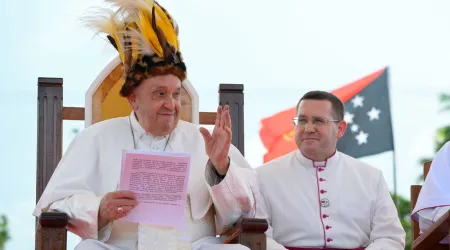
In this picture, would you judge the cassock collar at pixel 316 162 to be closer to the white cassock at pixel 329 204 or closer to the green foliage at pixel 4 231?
the white cassock at pixel 329 204

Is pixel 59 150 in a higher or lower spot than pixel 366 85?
lower

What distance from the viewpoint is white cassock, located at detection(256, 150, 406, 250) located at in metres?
6.34

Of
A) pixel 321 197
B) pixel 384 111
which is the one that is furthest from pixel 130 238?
pixel 384 111

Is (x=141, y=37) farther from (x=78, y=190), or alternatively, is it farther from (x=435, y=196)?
(x=435, y=196)

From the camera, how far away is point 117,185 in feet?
19.3

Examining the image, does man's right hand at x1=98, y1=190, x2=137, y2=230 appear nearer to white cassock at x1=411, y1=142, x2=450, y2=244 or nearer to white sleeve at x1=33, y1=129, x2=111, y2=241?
white sleeve at x1=33, y1=129, x2=111, y2=241

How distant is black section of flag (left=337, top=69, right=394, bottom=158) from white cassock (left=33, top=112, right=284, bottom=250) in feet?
17.9

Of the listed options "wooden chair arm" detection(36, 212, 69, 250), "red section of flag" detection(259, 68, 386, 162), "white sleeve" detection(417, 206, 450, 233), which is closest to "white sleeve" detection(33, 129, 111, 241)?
"wooden chair arm" detection(36, 212, 69, 250)

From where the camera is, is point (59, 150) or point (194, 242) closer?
point (194, 242)

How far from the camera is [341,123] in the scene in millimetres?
6570

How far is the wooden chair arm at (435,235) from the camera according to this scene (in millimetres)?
5633

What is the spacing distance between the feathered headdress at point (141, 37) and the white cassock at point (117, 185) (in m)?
0.34

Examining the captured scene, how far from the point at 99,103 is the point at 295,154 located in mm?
1337

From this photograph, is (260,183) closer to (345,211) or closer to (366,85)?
(345,211)
